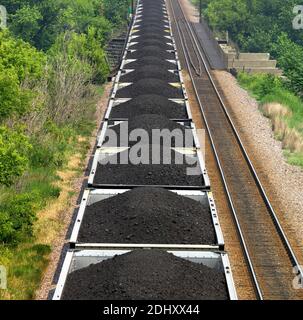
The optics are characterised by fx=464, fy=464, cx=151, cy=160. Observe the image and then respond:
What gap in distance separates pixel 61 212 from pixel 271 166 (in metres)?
11.1

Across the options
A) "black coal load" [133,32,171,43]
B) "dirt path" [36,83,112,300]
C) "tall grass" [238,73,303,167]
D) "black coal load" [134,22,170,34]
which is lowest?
"dirt path" [36,83,112,300]

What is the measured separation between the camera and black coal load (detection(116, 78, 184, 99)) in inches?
1078

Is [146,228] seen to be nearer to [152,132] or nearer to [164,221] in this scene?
[164,221]

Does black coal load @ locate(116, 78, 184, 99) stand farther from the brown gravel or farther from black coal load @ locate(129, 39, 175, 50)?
black coal load @ locate(129, 39, 175, 50)

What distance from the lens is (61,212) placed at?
774 inches

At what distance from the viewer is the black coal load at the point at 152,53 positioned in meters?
36.9

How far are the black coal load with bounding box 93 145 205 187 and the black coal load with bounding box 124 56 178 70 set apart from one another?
1599 centimetres

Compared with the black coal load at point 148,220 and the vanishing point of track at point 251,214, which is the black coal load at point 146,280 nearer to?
the black coal load at point 148,220

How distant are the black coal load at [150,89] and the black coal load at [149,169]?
348 inches

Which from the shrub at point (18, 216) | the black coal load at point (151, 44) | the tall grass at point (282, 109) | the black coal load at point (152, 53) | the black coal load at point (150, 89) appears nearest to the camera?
the shrub at point (18, 216)

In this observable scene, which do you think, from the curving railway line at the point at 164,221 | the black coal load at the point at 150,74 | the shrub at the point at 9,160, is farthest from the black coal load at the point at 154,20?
the shrub at the point at 9,160

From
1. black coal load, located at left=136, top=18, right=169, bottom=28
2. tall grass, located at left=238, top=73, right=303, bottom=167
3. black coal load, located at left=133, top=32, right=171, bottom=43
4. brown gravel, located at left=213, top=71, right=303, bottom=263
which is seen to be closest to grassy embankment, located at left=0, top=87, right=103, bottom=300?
brown gravel, located at left=213, top=71, right=303, bottom=263

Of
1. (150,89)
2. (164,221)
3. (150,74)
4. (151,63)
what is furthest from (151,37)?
(164,221)
